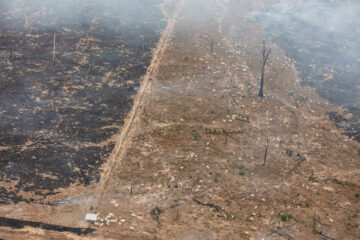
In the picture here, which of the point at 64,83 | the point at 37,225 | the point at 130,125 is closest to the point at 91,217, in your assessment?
the point at 37,225

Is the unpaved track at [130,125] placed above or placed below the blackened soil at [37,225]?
above

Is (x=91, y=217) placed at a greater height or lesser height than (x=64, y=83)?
lesser

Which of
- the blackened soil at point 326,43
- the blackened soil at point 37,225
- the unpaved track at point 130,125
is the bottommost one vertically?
the blackened soil at point 37,225

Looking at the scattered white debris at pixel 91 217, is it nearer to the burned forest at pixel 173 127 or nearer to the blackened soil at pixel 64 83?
the burned forest at pixel 173 127

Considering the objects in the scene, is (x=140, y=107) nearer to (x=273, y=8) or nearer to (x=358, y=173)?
(x=358, y=173)

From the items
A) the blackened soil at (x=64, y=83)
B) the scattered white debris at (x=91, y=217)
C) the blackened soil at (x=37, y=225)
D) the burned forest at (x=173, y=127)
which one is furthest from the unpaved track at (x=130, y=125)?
the blackened soil at (x=37, y=225)

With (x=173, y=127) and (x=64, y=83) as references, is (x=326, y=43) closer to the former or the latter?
(x=173, y=127)

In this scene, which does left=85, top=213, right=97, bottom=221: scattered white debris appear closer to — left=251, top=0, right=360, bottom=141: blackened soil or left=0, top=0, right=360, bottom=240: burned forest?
left=0, top=0, right=360, bottom=240: burned forest
